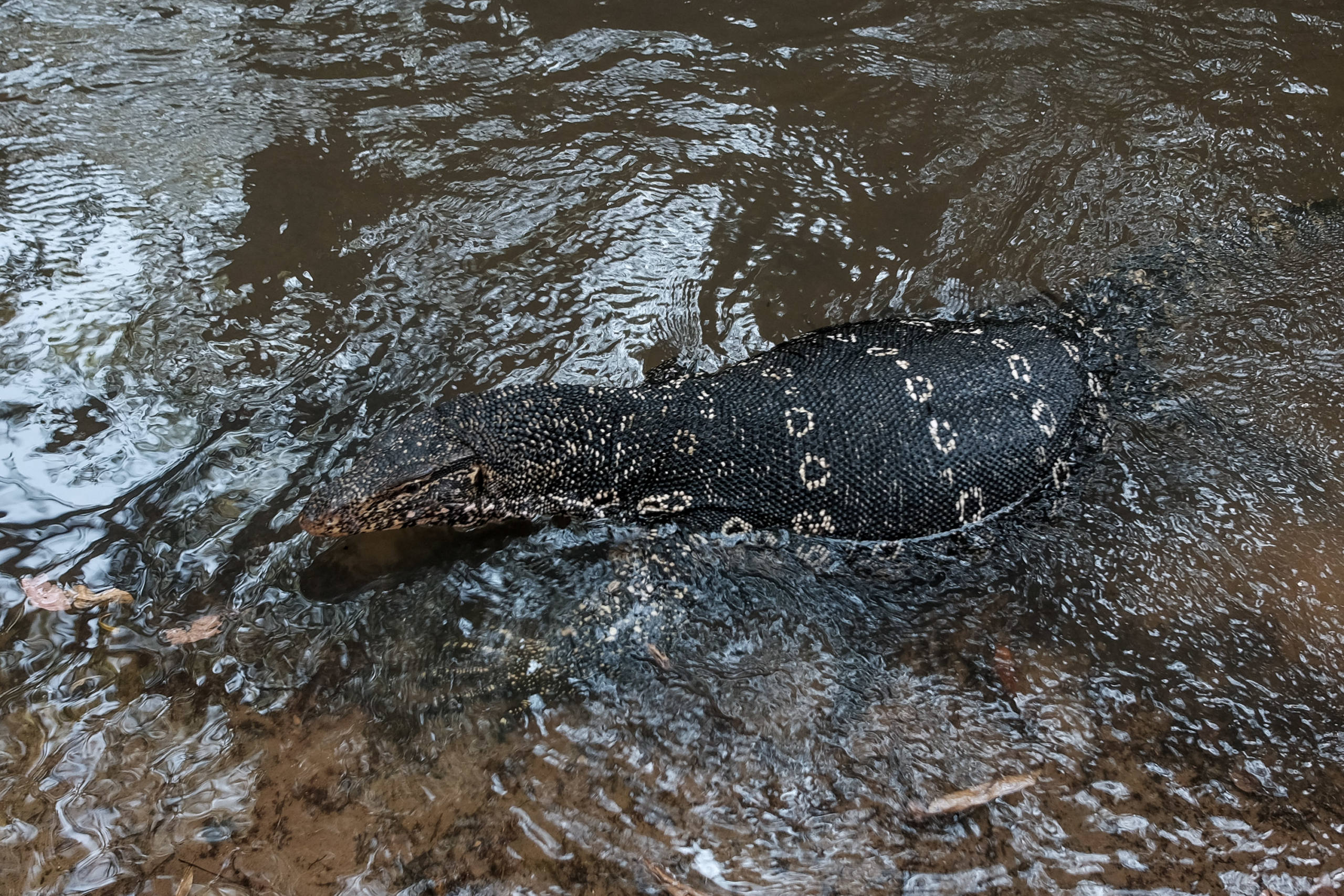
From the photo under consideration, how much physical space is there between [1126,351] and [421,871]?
5453 mm

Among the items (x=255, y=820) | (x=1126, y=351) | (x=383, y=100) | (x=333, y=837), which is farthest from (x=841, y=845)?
(x=383, y=100)

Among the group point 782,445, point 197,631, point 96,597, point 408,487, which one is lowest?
point 197,631

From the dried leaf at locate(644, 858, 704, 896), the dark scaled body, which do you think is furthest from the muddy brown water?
the dark scaled body

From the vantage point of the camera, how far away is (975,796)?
3814 millimetres

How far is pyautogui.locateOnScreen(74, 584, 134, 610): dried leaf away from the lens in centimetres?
420

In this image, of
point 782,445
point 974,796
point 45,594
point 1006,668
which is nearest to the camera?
point 974,796

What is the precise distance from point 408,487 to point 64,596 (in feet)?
6.05

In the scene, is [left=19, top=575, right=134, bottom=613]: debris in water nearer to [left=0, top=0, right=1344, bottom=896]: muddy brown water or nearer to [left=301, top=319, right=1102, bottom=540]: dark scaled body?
[left=0, top=0, right=1344, bottom=896]: muddy brown water

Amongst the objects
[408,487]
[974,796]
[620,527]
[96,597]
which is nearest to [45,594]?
[96,597]

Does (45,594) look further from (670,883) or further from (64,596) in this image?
(670,883)

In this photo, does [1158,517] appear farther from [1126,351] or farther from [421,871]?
[421,871]

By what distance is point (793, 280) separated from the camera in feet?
20.5

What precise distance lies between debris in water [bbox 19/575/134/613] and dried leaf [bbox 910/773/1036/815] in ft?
13.9

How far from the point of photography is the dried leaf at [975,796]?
3770 millimetres
